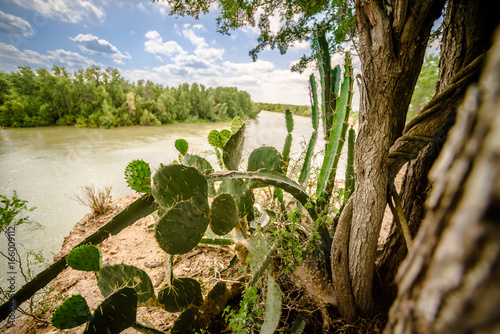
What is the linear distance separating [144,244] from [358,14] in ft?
9.50

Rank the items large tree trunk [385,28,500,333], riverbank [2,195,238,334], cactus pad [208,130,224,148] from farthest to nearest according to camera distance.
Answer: cactus pad [208,130,224,148]
riverbank [2,195,238,334]
large tree trunk [385,28,500,333]

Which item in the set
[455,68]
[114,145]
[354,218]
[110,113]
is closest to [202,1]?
[455,68]

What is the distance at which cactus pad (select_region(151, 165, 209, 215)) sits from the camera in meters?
1.03

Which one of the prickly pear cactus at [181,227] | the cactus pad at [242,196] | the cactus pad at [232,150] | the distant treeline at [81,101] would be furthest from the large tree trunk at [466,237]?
the distant treeline at [81,101]

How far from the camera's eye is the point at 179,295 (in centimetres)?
118

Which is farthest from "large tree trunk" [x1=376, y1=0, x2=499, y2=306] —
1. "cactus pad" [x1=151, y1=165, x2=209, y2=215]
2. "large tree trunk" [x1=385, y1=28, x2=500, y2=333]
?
"cactus pad" [x1=151, y1=165, x2=209, y2=215]

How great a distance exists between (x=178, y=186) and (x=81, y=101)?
46.0ft

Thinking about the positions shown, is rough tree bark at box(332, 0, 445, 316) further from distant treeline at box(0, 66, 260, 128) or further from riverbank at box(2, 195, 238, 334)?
distant treeline at box(0, 66, 260, 128)

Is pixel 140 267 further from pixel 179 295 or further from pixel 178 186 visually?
pixel 178 186

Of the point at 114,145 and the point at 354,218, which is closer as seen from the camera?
the point at 354,218

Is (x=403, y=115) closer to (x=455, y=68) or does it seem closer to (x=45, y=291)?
(x=455, y=68)

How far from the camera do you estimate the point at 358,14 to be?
78cm

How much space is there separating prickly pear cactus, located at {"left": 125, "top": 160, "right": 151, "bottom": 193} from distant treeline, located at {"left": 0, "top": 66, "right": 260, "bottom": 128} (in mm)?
12179

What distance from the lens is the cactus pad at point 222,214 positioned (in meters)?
1.12
